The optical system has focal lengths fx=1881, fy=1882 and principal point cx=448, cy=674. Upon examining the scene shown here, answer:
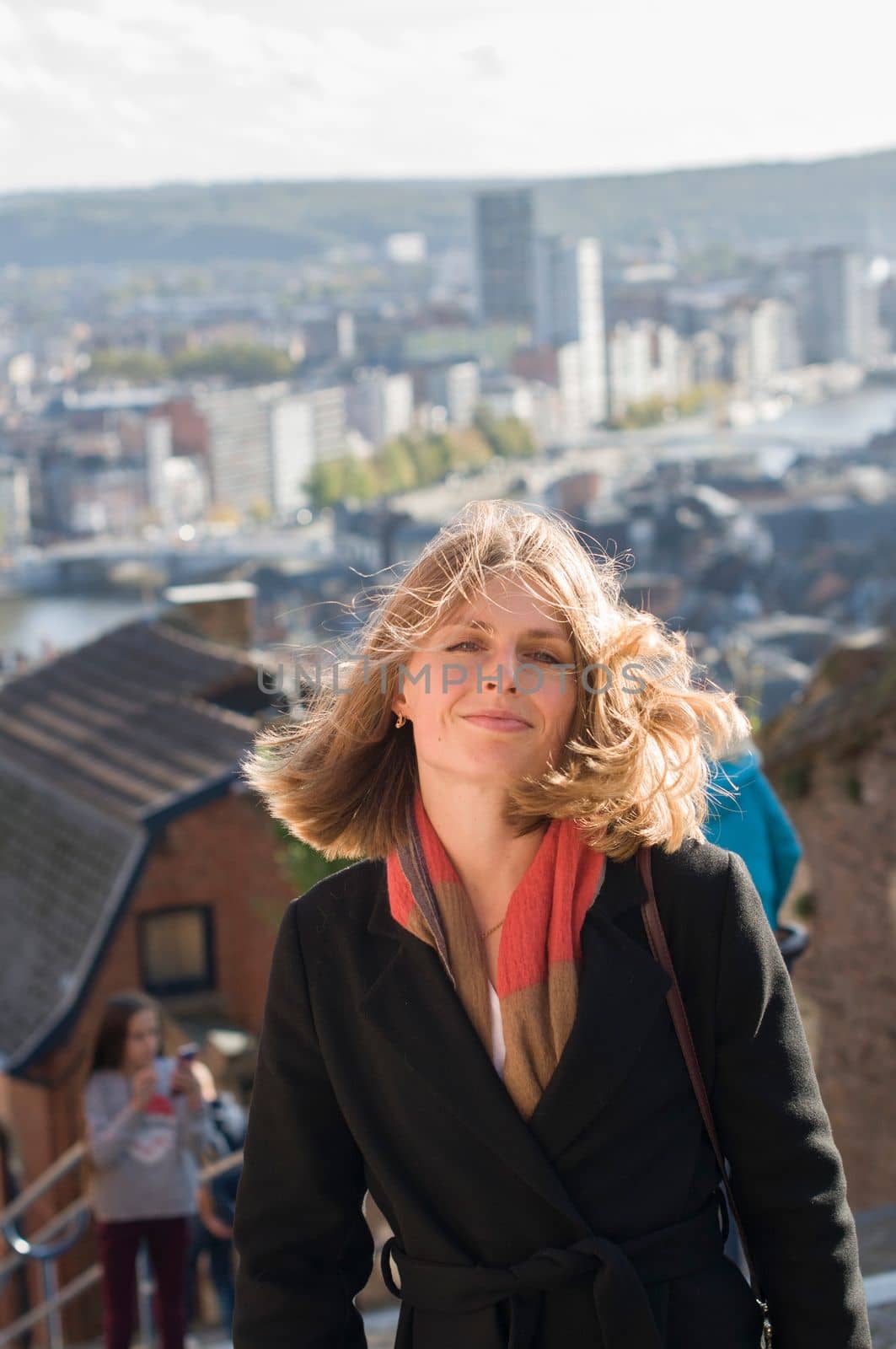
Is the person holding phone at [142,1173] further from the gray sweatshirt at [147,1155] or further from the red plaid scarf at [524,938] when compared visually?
the red plaid scarf at [524,938]

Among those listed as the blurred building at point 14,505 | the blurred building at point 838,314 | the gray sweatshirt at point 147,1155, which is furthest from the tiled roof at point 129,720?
the blurred building at point 838,314

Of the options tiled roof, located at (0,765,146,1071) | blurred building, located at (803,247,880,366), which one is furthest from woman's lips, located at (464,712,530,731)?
blurred building, located at (803,247,880,366)

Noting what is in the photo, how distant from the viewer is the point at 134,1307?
142 inches

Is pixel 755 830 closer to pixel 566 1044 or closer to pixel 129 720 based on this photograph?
pixel 566 1044

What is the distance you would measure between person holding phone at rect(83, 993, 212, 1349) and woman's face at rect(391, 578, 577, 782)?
A: 2.25 metres

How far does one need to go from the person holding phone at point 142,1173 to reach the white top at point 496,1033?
7.23ft

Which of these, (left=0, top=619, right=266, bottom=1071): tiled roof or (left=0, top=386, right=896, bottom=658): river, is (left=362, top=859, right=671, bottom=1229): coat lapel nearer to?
(left=0, top=619, right=266, bottom=1071): tiled roof

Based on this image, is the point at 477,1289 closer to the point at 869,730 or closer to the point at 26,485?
the point at 869,730

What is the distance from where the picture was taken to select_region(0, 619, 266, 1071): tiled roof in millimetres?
9578

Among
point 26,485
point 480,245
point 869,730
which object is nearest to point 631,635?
point 869,730

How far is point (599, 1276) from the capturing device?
153 centimetres

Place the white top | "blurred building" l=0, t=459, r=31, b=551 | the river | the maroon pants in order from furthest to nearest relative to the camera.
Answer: "blurred building" l=0, t=459, r=31, b=551, the river, the maroon pants, the white top

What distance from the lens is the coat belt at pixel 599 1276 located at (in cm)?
153

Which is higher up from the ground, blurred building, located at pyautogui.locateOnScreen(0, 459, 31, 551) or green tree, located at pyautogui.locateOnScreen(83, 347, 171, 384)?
green tree, located at pyautogui.locateOnScreen(83, 347, 171, 384)
